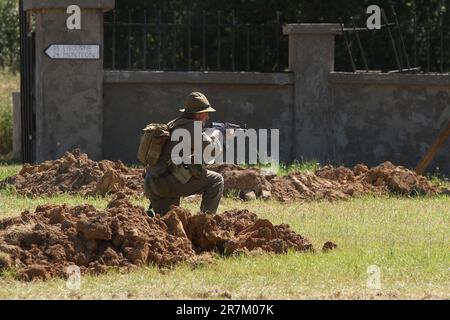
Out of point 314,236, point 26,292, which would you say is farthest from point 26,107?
point 26,292

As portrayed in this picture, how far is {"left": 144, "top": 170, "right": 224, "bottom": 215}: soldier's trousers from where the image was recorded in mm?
12141

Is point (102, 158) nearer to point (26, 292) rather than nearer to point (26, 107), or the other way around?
point (26, 107)

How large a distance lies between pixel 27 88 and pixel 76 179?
3620 mm

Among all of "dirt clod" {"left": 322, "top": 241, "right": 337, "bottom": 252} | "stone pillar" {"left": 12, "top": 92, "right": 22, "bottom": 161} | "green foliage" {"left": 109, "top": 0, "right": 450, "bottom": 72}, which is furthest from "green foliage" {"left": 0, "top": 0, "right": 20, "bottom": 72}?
"dirt clod" {"left": 322, "top": 241, "right": 337, "bottom": 252}

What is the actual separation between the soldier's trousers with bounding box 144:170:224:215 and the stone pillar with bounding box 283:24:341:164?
6320 millimetres

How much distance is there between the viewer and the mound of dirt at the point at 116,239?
33.1 ft

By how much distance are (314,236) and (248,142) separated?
616 centimetres

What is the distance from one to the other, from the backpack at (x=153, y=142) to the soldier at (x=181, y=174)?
0.33 feet

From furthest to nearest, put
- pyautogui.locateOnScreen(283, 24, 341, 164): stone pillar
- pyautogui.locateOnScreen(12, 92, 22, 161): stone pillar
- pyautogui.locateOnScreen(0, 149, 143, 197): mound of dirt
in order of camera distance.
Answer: pyautogui.locateOnScreen(12, 92, 22, 161): stone pillar < pyautogui.locateOnScreen(283, 24, 341, 164): stone pillar < pyautogui.locateOnScreen(0, 149, 143, 197): mound of dirt

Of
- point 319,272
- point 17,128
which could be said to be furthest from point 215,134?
point 17,128

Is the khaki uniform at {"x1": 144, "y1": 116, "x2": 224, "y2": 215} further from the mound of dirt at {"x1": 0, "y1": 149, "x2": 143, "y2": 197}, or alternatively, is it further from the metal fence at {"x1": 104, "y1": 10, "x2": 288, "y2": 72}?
the metal fence at {"x1": 104, "y1": 10, "x2": 288, "y2": 72}

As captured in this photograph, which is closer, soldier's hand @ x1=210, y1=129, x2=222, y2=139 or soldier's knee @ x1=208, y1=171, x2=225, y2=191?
soldier's hand @ x1=210, y1=129, x2=222, y2=139

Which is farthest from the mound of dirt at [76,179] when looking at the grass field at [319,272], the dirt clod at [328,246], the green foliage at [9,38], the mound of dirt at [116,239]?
the green foliage at [9,38]

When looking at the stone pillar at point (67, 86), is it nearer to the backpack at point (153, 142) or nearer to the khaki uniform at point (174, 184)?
the khaki uniform at point (174, 184)
